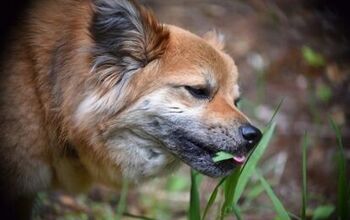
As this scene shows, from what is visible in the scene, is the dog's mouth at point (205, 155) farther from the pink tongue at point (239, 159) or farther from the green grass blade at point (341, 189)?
the green grass blade at point (341, 189)

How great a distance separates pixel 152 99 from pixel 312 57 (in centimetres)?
349

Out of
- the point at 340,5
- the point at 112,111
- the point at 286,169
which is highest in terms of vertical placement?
the point at 112,111

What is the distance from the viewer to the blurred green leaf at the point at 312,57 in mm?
6992

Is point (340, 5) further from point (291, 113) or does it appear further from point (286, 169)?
point (286, 169)

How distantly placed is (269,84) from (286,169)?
1.20 m

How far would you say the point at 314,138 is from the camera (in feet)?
20.8

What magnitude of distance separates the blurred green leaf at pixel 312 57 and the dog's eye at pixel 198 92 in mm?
3261

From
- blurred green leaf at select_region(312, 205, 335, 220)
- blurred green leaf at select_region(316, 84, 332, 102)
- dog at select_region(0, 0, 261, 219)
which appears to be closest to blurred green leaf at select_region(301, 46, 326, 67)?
blurred green leaf at select_region(316, 84, 332, 102)

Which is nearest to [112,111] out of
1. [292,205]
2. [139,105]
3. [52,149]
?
[139,105]

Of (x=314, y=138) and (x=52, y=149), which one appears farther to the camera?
(x=314, y=138)

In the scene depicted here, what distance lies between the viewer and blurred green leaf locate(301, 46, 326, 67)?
6.99m

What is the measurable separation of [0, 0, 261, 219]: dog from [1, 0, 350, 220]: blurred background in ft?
3.50

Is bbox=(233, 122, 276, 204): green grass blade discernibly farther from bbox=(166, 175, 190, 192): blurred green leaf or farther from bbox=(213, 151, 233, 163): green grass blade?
bbox=(166, 175, 190, 192): blurred green leaf

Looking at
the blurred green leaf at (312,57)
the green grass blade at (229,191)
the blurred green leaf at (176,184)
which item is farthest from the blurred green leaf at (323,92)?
the green grass blade at (229,191)
